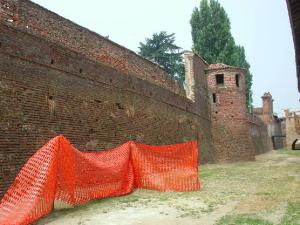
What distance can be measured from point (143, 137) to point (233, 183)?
445 centimetres

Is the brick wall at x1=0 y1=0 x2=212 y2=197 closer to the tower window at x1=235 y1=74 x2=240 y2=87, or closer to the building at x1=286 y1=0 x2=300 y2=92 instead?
the building at x1=286 y1=0 x2=300 y2=92

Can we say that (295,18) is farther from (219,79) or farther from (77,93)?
(219,79)

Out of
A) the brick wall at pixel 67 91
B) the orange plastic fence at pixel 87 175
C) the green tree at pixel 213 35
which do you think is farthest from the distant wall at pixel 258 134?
the orange plastic fence at pixel 87 175

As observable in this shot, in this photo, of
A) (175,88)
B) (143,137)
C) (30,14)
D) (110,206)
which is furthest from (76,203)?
(175,88)

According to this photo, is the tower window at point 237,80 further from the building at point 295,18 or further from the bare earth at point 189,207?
the building at point 295,18

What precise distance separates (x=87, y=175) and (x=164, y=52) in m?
33.7

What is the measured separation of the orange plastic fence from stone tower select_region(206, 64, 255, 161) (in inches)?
452

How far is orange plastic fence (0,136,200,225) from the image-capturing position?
22.2 feet

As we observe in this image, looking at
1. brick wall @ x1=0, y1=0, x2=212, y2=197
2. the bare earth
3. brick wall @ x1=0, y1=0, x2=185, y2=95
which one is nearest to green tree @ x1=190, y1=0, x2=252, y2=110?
brick wall @ x1=0, y1=0, x2=212, y2=197

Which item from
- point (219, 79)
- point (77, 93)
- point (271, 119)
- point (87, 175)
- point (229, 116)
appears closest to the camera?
point (87, 175)

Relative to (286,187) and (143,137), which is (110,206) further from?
(143,137)

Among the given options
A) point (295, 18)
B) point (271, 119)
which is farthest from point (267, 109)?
point (295, 18)

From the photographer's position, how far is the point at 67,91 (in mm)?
10539

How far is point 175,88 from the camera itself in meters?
19.2
